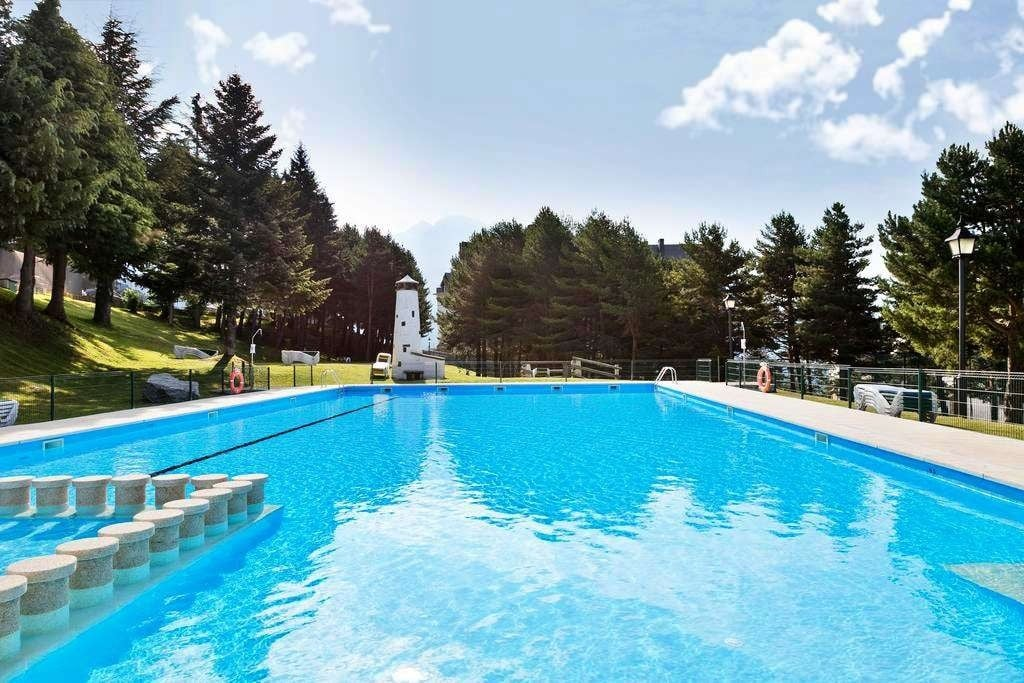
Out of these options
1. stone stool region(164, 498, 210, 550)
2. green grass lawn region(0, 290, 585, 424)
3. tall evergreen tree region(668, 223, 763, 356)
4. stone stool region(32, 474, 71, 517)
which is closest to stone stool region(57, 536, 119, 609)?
stone stool region(164, 498, 210, 550)

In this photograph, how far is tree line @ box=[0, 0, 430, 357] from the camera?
1538 cm

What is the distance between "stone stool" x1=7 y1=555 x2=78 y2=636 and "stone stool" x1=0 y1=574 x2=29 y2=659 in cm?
14

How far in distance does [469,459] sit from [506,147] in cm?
1949

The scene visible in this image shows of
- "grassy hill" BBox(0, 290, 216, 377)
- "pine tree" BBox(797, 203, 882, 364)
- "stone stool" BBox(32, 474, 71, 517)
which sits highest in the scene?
"pine tree" BBox(797, 203, 882, 364)

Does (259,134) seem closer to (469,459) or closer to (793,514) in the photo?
(469,459)

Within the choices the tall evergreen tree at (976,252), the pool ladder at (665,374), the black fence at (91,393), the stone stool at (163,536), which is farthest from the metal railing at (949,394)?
the black fence at (91,393)

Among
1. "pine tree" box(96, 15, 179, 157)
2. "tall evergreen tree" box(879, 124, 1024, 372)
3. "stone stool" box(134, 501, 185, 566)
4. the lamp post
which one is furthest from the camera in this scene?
"pine tree" box(96, 15, 179, 157)

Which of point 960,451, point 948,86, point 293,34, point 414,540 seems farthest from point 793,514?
point 948,86

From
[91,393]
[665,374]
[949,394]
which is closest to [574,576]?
[949,394]

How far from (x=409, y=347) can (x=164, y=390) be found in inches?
600

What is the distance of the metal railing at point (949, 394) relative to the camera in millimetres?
10836

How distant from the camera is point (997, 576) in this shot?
16.3 ft

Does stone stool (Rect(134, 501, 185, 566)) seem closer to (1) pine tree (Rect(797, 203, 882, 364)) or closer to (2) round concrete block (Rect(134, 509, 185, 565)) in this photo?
(2) round concrete block (Rect(134, 509, 185, 565))

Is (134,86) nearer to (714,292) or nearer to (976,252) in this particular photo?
(714,292)
